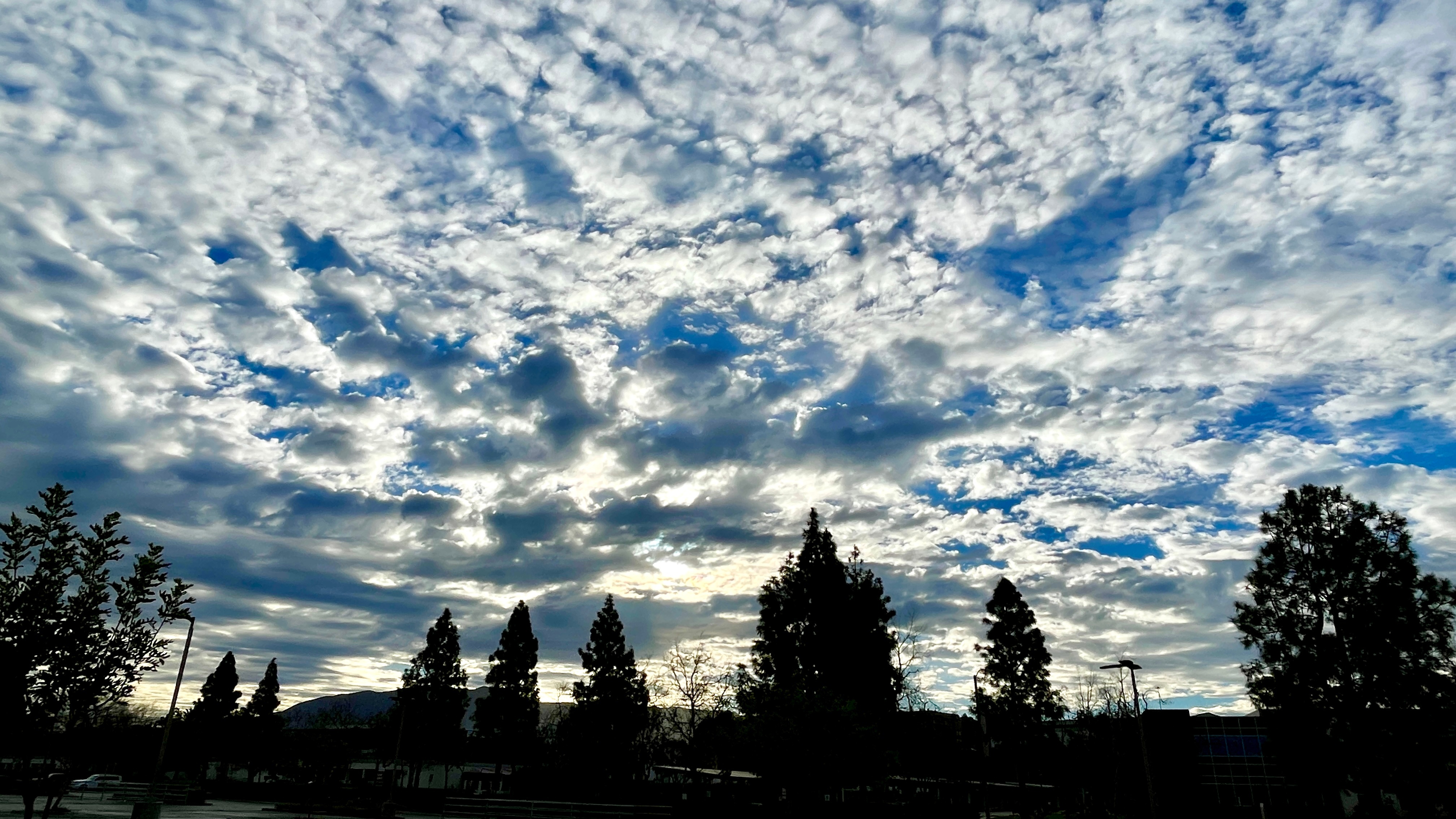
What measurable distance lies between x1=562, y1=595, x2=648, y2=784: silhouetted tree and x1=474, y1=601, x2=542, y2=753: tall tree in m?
5.01

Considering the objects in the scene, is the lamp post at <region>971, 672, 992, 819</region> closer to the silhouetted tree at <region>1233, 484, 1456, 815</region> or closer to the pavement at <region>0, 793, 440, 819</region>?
the silhouetted tree at <region>1233, 484, 1456, 815</region>

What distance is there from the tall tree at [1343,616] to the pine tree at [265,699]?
89785mm

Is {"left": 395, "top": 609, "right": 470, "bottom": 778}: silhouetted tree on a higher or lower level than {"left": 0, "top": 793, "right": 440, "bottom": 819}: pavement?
higher

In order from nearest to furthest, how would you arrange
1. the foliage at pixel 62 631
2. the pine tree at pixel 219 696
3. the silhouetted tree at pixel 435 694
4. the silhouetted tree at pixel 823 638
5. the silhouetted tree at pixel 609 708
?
the foliage at pixel 62 631, the silhouetted tree at pixel 823 638, the silhouetted tree at pixel 609 708, the silhouetted tree at pixel 435 694, the pine tree at pixel 219 696

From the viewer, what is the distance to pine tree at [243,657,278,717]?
8788 centimetres

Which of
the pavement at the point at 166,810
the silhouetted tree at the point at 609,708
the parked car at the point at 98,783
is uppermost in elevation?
the silhouetted tree at the point at 609,708

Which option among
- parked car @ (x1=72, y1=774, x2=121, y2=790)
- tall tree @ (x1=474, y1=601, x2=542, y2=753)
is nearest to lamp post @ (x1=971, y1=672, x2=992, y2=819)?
tall tree @ (x1=474, y1=601, x2=542, y2=753)

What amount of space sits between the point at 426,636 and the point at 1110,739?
185 feet

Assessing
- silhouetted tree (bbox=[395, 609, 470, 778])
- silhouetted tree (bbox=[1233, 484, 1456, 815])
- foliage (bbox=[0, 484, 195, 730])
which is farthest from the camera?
silhouetted tree (bbox=[395, 609, 470, 778])

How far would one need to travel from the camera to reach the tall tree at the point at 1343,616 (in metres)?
31.3

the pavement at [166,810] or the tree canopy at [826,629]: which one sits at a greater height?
the tree canopy at [826,629]

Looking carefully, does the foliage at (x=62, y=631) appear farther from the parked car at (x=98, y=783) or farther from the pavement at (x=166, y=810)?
the parked car at (x=98, y=783)

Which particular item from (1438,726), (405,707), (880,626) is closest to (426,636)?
(405,707)

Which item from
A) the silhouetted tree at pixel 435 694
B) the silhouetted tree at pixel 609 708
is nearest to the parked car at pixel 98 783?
the silhouetted tree at pixel 435 694
